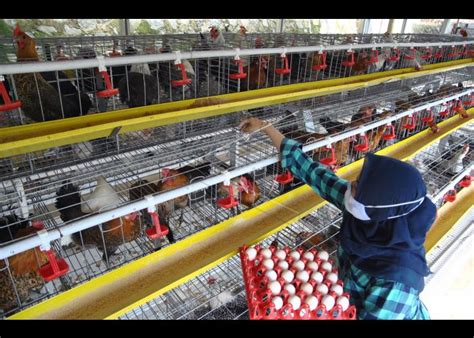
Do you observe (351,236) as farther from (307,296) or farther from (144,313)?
(144,313)

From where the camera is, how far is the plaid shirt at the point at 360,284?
1.21 meters

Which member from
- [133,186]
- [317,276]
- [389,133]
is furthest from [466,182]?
[133,186]

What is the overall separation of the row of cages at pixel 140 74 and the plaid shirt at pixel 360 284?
33.9 inches

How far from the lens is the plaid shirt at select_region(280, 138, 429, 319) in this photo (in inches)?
47.5

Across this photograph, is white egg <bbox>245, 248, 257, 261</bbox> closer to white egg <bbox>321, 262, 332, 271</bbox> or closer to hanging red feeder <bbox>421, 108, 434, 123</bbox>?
white egg <bbox>321, 262, 332, 271</bbox>

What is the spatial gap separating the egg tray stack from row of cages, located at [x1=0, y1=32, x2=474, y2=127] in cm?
108

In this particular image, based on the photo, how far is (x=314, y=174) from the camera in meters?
1.59

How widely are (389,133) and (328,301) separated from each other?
75.8 inches

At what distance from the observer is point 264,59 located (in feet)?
8.87

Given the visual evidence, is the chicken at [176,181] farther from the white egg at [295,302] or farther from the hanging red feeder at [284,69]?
the hanging red feeder at [284,69]

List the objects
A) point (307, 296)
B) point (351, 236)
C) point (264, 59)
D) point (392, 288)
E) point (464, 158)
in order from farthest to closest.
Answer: point (464, 158), point (264, 59), point (307, 296), point (351, 236), point (392, 288)

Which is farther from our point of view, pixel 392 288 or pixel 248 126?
pixel 248 126
